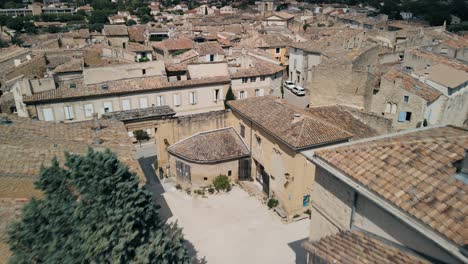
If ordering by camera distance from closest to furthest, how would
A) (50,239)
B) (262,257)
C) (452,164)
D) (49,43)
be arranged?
(452,164), (50,239), (262,257), (49,43)

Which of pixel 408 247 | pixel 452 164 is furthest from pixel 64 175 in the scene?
pixel 452 164

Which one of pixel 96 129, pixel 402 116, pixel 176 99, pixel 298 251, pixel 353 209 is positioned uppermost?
pixel 353 209

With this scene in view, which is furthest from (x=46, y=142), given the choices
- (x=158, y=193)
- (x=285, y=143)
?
(x=285, y=143)

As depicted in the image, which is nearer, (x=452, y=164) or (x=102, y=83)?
(x=452, y=164)

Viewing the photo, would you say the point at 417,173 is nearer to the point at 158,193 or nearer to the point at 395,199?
the point at 395,199

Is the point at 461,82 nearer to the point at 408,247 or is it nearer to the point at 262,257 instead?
the point at 262,257

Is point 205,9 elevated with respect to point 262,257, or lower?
elevated

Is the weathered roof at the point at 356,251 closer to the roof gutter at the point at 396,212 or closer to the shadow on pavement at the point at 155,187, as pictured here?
the roof gutter at the point at 396,212
